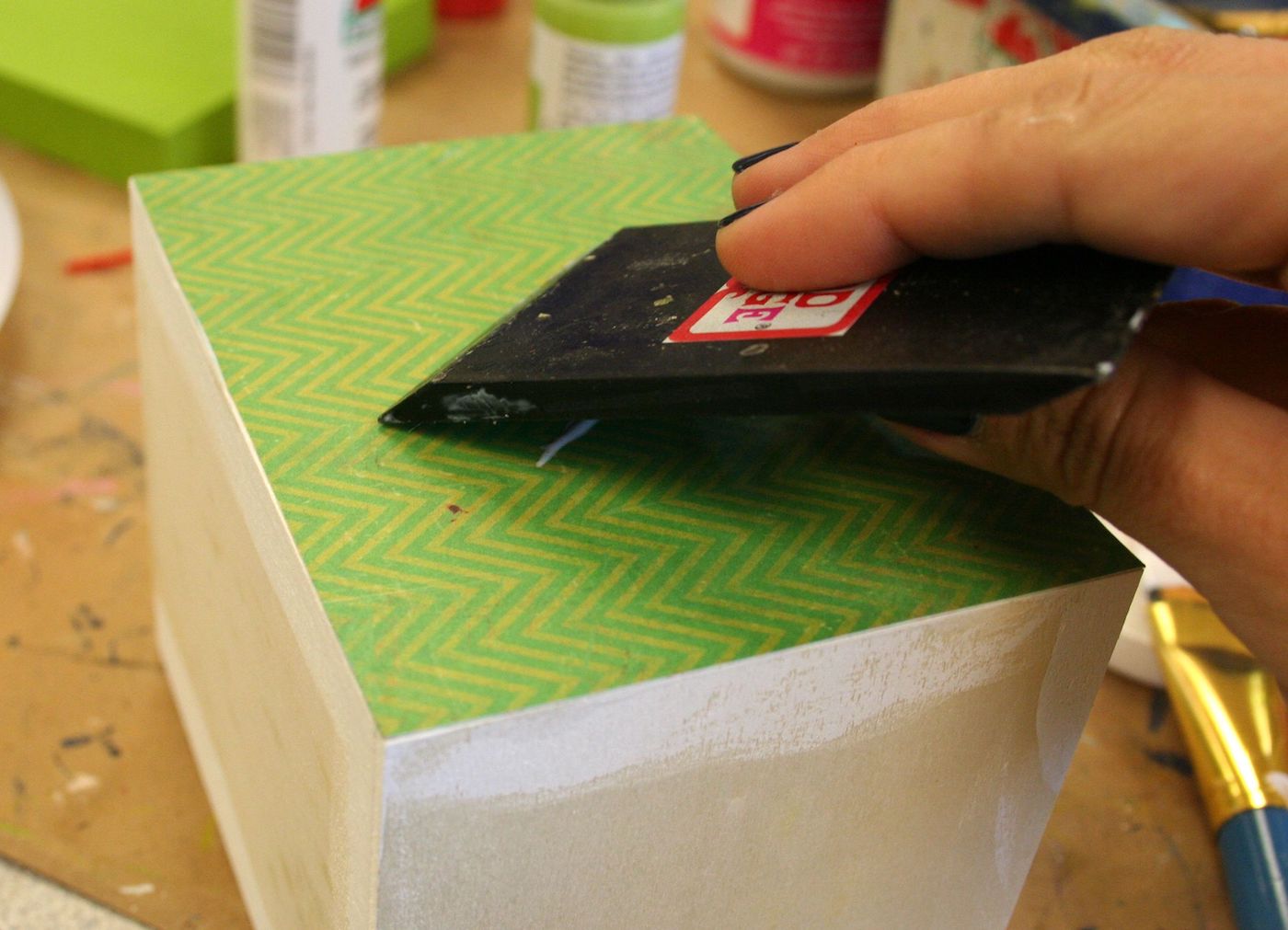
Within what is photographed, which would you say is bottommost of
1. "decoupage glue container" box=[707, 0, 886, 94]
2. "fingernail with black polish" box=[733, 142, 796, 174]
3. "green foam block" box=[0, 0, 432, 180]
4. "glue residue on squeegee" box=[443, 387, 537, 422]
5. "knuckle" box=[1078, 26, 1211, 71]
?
"green foam block" box=[0, 0, 432, 180]

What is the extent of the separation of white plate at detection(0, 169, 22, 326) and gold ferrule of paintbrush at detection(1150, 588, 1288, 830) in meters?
0.58

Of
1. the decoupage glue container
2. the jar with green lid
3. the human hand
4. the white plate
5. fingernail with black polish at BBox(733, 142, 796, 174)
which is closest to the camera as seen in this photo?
the human hand

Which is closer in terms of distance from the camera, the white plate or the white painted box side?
the white painted box side

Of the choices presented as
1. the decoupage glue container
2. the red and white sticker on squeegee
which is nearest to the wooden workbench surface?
the red and white sticker on squeegee

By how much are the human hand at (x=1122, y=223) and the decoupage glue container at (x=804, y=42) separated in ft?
2.05

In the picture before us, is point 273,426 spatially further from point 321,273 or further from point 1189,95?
point 1189,95

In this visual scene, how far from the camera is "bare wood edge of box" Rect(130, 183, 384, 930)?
1.12 ft

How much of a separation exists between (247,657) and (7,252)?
14.6 inches

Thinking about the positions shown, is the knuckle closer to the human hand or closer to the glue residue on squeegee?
the human hand

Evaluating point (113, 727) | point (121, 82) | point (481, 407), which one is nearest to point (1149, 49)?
point (481, 407)

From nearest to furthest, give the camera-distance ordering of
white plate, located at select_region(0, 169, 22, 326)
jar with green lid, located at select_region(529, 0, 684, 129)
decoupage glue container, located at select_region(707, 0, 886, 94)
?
white plate, located at select_region(0, 169, 22, 326)
jar with green lid, located at select_region(529, 0, 684, 129)
decoupage glue container, located at select_region(707, 0, 886, 94)

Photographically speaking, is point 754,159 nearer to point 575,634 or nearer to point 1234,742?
point 575,634

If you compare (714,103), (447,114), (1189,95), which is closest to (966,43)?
(714,103)

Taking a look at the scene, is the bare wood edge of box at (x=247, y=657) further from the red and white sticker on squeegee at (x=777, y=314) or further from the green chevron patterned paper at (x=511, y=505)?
the red and white sticker on squeegee at (x=777, y=314)
